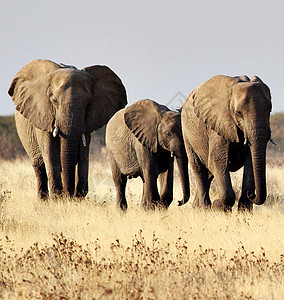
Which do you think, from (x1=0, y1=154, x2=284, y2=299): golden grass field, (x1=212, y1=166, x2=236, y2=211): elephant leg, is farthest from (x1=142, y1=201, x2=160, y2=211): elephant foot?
(x1=212, y1=166, x2=236, y2=211): elephant leg

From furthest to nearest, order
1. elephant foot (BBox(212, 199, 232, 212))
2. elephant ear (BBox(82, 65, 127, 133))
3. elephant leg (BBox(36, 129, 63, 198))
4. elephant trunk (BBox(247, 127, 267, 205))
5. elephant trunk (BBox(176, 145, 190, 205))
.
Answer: elephant ear (BBox(82, 65, 127, 133)) < elephant leg (BBox(36, 129, 63, 198)) < elephant trunk (BBox(176, 145, 190, 205)) < elephant foot (BBox(212, 199, 232, 212)) < elephant trunk (BBox(247, 127, 267, 205))

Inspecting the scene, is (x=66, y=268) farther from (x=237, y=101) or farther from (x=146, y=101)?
(x=146, y=101)

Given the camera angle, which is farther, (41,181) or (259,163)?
(41,181)

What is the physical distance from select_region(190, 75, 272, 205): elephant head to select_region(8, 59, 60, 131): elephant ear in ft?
9.42

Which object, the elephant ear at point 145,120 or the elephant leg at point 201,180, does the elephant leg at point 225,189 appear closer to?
the elephant leg at point 201,180

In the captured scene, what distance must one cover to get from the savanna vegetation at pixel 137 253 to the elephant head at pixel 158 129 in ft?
3.25

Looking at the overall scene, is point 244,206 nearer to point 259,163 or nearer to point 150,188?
point 259,163

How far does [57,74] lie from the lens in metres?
13.1

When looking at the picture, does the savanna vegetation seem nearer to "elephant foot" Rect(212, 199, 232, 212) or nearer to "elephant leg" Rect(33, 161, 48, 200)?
"elephant foot" Rect(212, 199, 232, 212)

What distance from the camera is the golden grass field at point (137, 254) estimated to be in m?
6.71

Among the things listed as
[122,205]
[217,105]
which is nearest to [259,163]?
[217,105]

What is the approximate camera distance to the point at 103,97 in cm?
1416

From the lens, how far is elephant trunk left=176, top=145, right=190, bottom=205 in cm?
1261

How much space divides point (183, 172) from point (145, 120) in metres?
1.40
